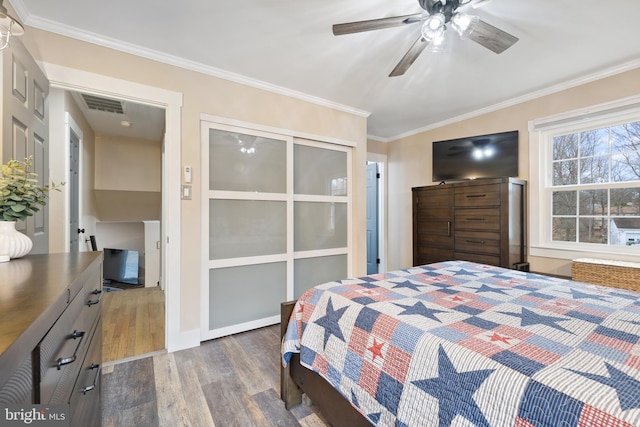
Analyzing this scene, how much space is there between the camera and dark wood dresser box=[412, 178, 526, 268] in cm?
293

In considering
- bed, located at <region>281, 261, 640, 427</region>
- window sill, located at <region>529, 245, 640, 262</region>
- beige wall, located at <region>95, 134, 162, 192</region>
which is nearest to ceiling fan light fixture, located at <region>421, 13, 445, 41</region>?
bed, located at <region>281, 261, 640, 427</region>

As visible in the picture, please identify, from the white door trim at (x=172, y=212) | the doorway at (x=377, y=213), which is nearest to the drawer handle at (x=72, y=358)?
the white door trim at (x=172, y=212)

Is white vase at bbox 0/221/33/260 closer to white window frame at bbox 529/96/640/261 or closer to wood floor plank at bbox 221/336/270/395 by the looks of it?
wood floor plank at bbox 221/336/270/395

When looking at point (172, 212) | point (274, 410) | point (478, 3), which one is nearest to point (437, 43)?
point (478, 3)

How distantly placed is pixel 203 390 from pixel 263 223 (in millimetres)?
1535

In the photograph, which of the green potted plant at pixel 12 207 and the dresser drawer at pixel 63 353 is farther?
the green potted plant at pixel 12 207

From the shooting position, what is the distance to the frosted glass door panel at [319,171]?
321 cm

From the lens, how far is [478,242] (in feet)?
10.3

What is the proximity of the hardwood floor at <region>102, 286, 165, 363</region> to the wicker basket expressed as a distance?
151 inches

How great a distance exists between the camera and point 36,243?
1702 millimetres

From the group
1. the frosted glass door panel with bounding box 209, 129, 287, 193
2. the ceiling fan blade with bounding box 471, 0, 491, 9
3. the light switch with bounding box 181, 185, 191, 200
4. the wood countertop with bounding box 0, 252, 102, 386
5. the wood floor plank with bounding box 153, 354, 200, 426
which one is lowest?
the wood floor plank with bounding box 153, 354, 200, 426

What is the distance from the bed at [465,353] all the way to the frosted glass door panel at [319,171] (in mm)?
1753

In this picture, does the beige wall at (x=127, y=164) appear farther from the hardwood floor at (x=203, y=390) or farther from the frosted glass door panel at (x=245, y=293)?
the hardwood floor at (x=203, y=390)

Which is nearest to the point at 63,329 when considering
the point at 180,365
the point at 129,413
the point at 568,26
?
the point at 129,413
